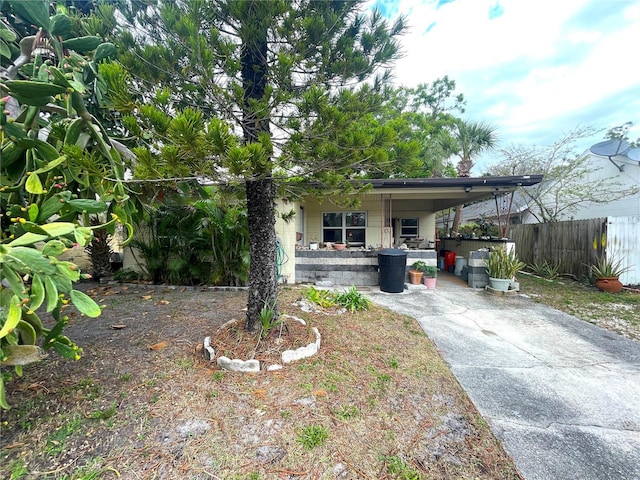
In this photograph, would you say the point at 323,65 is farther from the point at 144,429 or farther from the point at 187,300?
the point at 187,300

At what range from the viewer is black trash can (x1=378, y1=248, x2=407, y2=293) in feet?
21.8

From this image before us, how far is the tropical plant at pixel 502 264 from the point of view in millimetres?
6668

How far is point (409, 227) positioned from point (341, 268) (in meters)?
5.33

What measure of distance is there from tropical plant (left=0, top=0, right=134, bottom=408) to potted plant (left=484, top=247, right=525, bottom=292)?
783cm

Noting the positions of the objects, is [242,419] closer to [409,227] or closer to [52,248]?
[52,248]

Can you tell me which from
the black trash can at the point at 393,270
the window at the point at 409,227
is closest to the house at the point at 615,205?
the window at the point at 409,227

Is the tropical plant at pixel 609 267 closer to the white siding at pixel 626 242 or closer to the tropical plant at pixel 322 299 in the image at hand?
the white siding at pixel 626 242

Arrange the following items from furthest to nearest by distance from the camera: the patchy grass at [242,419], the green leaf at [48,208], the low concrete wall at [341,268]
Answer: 1. the low concrete wall at [341,268]
2. the patchy grass at [242,419]
3. the green leaf at [48,208]

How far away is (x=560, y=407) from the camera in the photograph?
2412 mm

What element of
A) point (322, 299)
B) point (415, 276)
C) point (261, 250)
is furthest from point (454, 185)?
point (261, 250)

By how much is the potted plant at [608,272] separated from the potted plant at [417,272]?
4.49m

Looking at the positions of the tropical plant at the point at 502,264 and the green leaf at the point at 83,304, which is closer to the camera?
the green leaf at the point at 83,304

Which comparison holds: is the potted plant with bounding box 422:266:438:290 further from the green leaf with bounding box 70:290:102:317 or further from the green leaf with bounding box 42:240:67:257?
the green leaf with bounding box 42:240:67:257

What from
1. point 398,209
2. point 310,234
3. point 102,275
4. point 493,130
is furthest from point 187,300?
point 493,130
